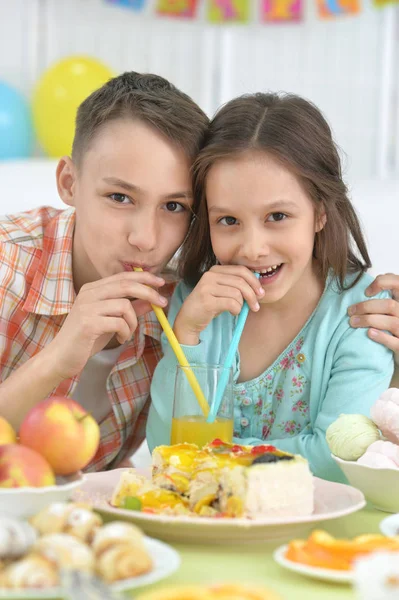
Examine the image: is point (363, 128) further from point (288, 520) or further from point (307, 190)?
point (288, 520)

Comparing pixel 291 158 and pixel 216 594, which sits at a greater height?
pixel 291 158

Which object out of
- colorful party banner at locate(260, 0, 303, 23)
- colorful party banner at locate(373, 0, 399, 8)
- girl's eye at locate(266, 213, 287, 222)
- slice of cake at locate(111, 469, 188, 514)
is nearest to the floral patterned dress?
girl's eye at locate(266, 213, 287, 222)

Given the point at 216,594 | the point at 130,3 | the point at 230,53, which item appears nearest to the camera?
the point at 216,594

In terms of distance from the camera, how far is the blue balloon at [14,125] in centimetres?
346

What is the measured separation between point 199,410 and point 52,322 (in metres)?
0.66

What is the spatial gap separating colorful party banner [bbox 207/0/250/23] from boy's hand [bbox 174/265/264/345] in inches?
114

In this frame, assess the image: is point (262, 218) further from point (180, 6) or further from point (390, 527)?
point (180, 6)

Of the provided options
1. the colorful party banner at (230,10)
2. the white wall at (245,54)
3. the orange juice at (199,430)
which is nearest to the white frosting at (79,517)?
the orange juice at (199,430)

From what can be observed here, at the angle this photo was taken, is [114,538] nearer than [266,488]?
Yes

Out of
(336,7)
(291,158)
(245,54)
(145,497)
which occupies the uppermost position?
(336,7)

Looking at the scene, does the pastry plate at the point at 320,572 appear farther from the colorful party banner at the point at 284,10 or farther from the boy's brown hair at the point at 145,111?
the colorful party banner at the point at 284,10

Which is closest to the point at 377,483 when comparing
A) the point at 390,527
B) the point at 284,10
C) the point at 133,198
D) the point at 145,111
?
the point at 390,527

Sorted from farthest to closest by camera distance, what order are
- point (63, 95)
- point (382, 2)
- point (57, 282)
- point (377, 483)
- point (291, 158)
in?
point (382, 2) → point (63, 95) → point (57, 282) → point (291, 158) → point (377, 483)

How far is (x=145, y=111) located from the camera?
146cm
